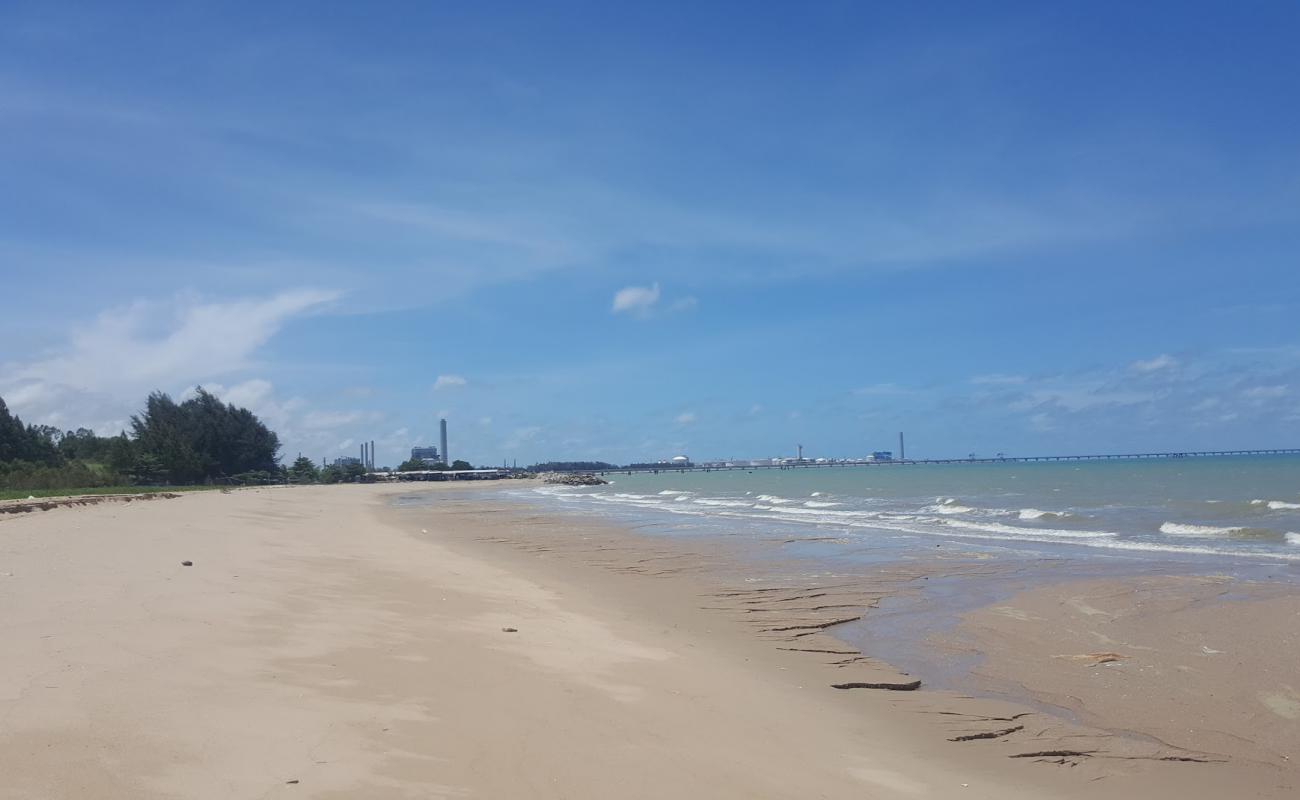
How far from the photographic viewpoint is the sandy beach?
494 cm

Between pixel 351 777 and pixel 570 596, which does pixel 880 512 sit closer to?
pixel 570 596

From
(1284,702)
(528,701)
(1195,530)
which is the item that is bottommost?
(1195,530)

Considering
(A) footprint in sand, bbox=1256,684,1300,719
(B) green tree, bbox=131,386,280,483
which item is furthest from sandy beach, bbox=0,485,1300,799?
(B) green tree, bbox=131,386,280,483

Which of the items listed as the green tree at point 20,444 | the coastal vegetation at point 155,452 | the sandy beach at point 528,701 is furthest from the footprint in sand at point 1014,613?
the green tree at point 20,444

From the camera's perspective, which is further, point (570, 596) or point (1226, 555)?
point (1226, 555)

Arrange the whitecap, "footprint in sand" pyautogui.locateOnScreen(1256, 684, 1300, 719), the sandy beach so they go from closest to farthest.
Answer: the sandy beach, "footprint in sand" pyautogui.locateOnScreen(1256, 684, 1300, 719), the whitecap

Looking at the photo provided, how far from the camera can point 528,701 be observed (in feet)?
22.1

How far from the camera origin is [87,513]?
26234 mm

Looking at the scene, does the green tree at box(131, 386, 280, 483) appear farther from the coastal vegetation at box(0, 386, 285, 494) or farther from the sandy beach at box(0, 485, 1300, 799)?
the sandy beach at box(0, 485, 1300, 799)

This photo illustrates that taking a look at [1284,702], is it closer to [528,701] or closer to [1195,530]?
[528,701]

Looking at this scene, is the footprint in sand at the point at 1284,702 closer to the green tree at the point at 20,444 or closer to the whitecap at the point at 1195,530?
the whitecap at the point at 1195,530

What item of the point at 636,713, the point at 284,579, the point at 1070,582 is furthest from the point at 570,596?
the point at 1070,582

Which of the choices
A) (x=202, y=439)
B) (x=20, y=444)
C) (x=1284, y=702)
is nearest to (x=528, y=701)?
(x=1284, y=702)

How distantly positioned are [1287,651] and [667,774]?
25.5 feet
